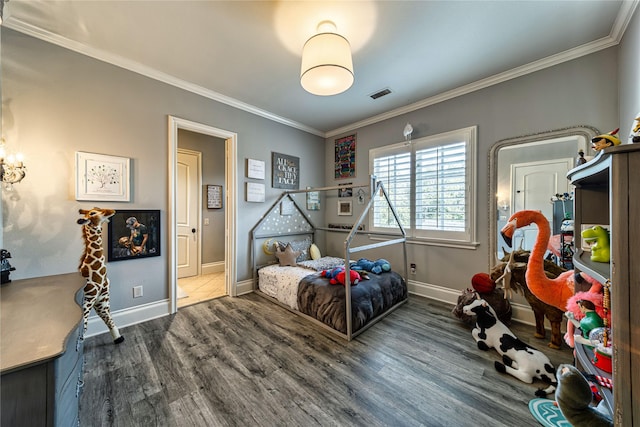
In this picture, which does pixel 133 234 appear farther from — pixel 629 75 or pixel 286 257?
pixel 629 75

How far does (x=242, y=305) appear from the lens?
2932 mm

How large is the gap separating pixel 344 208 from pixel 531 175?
8.41 feet

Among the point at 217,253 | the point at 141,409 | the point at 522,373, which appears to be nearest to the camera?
the point at 141,409

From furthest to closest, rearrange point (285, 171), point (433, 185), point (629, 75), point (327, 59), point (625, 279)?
1. point (285, 171)
2. point (433, 185)
3. point (629, 75)
4. point (327, 59)
5. point (625, 279)

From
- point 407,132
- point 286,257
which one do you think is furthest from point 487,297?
point 286,257

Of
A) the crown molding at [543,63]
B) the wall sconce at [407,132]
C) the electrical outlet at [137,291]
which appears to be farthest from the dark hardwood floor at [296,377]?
the crown molding at [543,63]

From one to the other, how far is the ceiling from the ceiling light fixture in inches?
9.3

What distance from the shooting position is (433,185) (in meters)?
3.09

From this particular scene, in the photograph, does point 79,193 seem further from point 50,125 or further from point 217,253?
point 217,253

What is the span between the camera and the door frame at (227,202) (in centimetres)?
Answer: 264

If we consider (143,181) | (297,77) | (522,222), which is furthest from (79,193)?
(522,222)

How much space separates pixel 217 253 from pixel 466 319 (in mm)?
4309

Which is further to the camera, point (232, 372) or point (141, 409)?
point (232, 372)

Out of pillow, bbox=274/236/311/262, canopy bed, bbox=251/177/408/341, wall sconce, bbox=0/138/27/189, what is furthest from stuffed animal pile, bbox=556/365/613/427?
wall sconce, bbox=0/138/27/189
